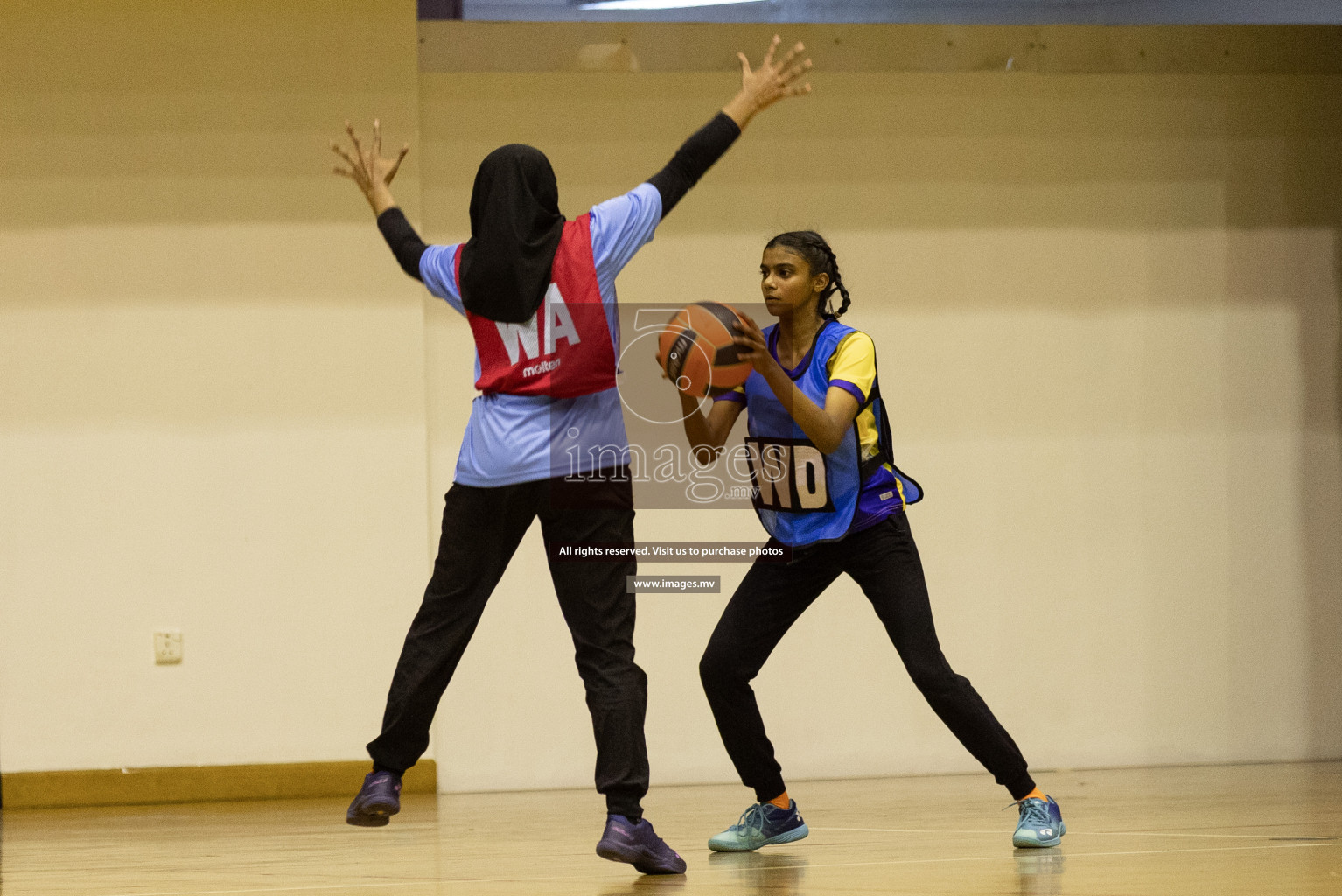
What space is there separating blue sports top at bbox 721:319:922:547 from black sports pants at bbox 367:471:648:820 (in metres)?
0.42

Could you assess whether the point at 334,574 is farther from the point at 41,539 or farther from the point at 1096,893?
the point at 1096,893

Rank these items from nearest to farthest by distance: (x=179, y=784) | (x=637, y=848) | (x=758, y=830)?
(x=637, y=848) < (x=758, y=830) < (x=179, y=784)

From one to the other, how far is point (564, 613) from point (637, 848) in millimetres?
496

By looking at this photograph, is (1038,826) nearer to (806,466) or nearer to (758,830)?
(758,830)

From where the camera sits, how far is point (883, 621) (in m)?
3.06

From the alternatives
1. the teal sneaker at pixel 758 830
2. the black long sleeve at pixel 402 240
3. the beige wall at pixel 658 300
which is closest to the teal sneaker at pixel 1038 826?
the teal sneaker at pixel 758 830

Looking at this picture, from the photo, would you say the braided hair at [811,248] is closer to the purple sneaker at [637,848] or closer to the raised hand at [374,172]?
the raised hand at [374,172]

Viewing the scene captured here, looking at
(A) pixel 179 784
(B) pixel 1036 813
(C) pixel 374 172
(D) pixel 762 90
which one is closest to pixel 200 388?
(A) pixel 179 784

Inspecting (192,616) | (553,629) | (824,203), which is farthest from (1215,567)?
(192,616)

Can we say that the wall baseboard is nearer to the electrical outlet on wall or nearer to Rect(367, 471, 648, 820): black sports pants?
the electrical outlet on wall

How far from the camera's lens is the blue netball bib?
2.99m

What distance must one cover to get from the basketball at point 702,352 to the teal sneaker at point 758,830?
1067 mm

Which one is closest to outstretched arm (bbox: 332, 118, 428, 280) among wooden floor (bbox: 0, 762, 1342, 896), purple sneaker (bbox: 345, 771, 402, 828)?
purple sneaker (bbox: 345, 771, 402, 828)

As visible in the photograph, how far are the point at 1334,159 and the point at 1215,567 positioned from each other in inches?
61.9
